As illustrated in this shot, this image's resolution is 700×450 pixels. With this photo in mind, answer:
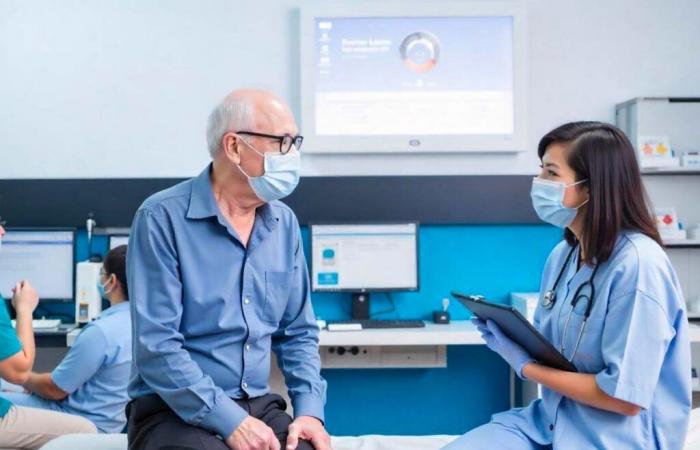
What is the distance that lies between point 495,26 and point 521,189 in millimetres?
839

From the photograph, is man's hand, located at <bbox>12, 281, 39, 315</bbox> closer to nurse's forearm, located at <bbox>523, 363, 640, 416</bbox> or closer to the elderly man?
the elderly man

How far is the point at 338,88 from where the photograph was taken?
10.8 ft

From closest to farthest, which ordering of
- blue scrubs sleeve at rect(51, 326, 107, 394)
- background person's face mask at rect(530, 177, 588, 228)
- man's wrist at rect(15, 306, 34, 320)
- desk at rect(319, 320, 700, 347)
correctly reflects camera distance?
background person's face mask at rect(530, 177, 588, 228) → blue scrubs sleeve at rect(51, 326, 107, 394) → man's wrist at rect(15, 306, 34, 320) → desk at rect(319, 320, 700, 347)

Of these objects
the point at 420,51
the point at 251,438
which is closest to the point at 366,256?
the point at 420,51

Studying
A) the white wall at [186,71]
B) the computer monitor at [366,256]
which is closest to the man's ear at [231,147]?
the computer monitor at [366,256]

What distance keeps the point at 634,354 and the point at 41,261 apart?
286 centimetres

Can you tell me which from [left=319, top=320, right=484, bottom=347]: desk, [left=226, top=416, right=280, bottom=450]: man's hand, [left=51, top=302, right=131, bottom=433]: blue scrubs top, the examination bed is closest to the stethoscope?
the examination bed

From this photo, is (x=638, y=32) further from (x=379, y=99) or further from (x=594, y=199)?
(x=594, y=199)

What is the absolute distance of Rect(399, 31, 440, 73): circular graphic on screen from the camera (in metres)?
3.31

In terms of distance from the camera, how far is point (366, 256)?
3.26 meters

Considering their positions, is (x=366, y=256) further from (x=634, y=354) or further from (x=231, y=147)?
(x=634, y=354)

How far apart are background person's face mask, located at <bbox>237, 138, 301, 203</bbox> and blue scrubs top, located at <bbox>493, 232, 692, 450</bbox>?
0.78 meters

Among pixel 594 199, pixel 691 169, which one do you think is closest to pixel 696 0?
pixel 691 169

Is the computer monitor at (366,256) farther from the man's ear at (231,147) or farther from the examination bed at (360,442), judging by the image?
the man's ear at (231,147)
